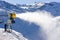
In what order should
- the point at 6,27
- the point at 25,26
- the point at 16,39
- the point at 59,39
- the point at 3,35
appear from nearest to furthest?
the point at 16,39 → the point at 3,35 → the point at 6,27 → the point at 59,39 → the point at 25,26

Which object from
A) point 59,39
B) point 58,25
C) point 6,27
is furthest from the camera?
point 58,25

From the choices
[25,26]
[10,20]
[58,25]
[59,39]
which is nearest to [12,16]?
[10,20]

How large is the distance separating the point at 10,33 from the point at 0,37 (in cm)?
134

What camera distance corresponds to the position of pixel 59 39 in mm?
79625

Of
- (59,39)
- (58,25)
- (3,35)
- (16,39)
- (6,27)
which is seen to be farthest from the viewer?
(58,25)

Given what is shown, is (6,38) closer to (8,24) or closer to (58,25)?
(8,24)

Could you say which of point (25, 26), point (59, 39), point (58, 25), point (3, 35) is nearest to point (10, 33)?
point (3, 35)

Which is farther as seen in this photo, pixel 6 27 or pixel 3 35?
pixel 6 27

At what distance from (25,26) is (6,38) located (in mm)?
175097

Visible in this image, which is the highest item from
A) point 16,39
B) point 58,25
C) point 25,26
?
point 25,26

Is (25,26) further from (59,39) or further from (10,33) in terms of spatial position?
(10,33)

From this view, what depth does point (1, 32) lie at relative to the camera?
23344mm

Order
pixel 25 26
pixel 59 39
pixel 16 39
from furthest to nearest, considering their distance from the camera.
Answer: pixel 25 26 < pixel 59 39 < pixel 16 39

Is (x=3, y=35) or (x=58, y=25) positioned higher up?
(x=58, y=25)
